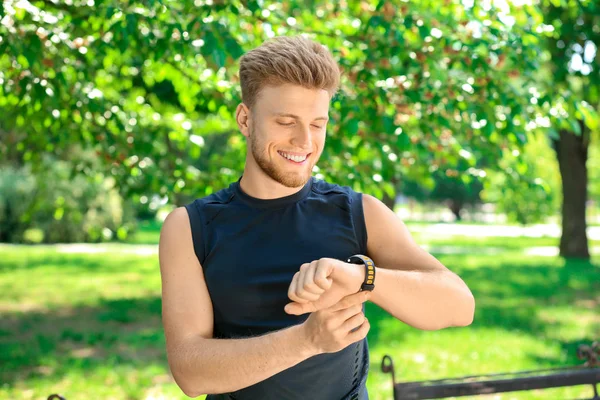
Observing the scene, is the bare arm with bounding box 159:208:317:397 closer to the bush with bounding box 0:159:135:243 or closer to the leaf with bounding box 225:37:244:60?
the leaf with bounding box 225:37:244:60

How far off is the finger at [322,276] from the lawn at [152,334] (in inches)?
Answer: 187

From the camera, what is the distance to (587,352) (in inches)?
130

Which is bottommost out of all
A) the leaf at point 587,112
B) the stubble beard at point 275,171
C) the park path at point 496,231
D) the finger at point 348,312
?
the park path at point 496,231

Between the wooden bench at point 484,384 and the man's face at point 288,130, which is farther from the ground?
the man's face at point 288,130

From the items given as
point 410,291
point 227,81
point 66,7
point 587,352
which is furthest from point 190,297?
point 66,7

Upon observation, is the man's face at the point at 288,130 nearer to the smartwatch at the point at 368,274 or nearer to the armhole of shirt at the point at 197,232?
the armhole of shirt at the point at 197,232

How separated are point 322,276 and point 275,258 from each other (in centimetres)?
43

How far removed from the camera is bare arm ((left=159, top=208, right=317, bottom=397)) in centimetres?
172

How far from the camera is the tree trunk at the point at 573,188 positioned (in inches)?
677

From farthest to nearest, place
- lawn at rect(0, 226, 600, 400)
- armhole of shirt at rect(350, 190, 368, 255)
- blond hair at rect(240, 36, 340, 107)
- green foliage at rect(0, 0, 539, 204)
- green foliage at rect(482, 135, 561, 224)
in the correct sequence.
A: lawn at rect(0, 226, 600, 400), green foliage at rect(482, 135, 561, 224), green foliage at rect(0, 0, 539, 204), armhole of shirt at rect(350, 190, 368, 255), blond hair at rect(240, 36, 340, 107)

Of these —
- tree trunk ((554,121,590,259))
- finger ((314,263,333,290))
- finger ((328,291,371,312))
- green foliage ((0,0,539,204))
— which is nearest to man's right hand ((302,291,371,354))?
finger ((328,291,371,312))

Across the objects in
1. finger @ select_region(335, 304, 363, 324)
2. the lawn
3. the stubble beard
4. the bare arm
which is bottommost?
the lawn

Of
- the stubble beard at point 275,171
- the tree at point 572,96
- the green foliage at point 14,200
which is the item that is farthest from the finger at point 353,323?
the green foliage at point 14,200

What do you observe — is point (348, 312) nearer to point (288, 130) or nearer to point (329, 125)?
point (288, 130)
